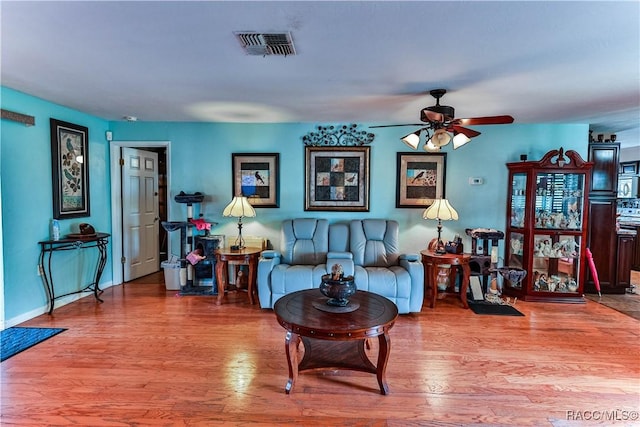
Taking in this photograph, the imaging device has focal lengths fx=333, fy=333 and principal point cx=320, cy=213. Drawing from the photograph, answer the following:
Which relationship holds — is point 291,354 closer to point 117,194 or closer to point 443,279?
point 443,279

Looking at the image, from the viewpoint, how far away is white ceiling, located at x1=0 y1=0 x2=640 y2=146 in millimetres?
1763

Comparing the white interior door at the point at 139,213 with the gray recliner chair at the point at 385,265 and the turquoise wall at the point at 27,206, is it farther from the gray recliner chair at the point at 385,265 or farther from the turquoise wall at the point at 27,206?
the gray recliner chair at the point at 385,265

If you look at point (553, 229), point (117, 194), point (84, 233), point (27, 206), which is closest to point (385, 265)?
point (553, 229)

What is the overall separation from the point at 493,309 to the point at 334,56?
10.7 feet

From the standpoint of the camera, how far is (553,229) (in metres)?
4.16

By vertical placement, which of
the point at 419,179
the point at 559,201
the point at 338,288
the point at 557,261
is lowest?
the point at 557,261

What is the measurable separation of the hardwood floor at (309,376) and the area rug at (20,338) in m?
0.11

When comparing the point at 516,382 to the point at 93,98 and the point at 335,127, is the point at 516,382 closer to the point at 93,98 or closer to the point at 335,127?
the point at 335,127

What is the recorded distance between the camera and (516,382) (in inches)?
92.8

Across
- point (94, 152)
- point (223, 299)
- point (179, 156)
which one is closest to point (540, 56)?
point (223, 299)

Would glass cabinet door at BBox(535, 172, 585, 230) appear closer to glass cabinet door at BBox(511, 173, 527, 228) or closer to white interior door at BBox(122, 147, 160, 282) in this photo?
glass cabinet door at BBox(511, 173, 527, 228)

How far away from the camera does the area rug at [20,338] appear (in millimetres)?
2715

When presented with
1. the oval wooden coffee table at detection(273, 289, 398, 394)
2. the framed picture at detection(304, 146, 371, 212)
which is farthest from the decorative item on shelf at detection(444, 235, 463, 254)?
the oval wooden coffee table at detection(273, 289, 398, 394)

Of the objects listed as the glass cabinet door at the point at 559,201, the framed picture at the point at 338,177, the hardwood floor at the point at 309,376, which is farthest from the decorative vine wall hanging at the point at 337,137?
the hardwood floor at the point at 309,376
